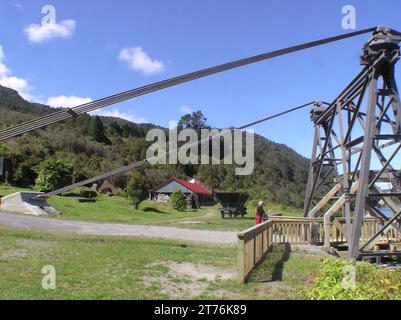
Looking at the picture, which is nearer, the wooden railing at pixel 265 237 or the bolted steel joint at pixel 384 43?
the wooden railing at pixel 265 237

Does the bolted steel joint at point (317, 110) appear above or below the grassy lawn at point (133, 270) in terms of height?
above

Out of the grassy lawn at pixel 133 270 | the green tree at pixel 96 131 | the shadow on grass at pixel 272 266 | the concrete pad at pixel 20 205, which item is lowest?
the shadow on grass at pixel 272 266

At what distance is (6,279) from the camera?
260 inches

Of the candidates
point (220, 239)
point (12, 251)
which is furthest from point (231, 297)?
point (220, 239)

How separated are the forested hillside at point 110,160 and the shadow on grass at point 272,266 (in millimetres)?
30013

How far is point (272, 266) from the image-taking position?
373 inches

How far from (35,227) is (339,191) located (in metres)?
11.9

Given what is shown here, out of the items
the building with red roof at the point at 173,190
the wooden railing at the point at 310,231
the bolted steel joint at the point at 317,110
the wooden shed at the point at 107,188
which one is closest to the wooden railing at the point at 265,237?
the wooden railing at the point at 310,231

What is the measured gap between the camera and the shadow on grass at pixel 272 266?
795 centimetres

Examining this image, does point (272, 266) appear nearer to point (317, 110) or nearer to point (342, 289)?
point (342, 289)

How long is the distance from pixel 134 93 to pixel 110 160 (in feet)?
208

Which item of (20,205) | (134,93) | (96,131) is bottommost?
(20,205)

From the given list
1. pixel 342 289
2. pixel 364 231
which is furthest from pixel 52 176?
pixel 342 289

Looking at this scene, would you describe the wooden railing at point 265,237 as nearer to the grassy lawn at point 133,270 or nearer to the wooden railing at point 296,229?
the wooden railing at point 296,229
